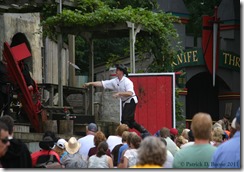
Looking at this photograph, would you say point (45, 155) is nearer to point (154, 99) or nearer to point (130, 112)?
point (130, 112)

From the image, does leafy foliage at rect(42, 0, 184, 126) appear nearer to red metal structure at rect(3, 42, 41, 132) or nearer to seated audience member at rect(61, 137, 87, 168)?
red metal structure at rect(3, 42, 41, 132)

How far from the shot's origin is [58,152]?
13609 mm

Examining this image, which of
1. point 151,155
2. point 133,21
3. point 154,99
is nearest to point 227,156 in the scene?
A: point 151,155

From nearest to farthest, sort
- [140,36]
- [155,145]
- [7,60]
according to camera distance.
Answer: [155,145] → [7,60] → [140,36]

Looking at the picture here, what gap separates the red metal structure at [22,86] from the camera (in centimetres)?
1864

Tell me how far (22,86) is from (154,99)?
8.76 ft

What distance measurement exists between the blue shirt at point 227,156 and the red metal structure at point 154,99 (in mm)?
10524

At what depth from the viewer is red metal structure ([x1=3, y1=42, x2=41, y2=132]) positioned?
18.6m

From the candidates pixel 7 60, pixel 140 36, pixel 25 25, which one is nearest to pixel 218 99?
pixel 25 25

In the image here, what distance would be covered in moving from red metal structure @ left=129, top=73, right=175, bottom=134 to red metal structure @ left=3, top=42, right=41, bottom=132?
76.7 inches

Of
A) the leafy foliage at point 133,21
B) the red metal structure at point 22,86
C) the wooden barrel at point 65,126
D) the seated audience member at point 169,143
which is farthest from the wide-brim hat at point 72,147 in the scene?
the leafy foliage at point 133,21

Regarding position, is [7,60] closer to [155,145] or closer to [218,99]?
[155,145]

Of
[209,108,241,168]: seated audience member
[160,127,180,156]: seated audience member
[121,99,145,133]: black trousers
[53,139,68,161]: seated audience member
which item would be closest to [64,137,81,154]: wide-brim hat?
[53,139,68,161]: seated audience member

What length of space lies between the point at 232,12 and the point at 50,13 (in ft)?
27.6
